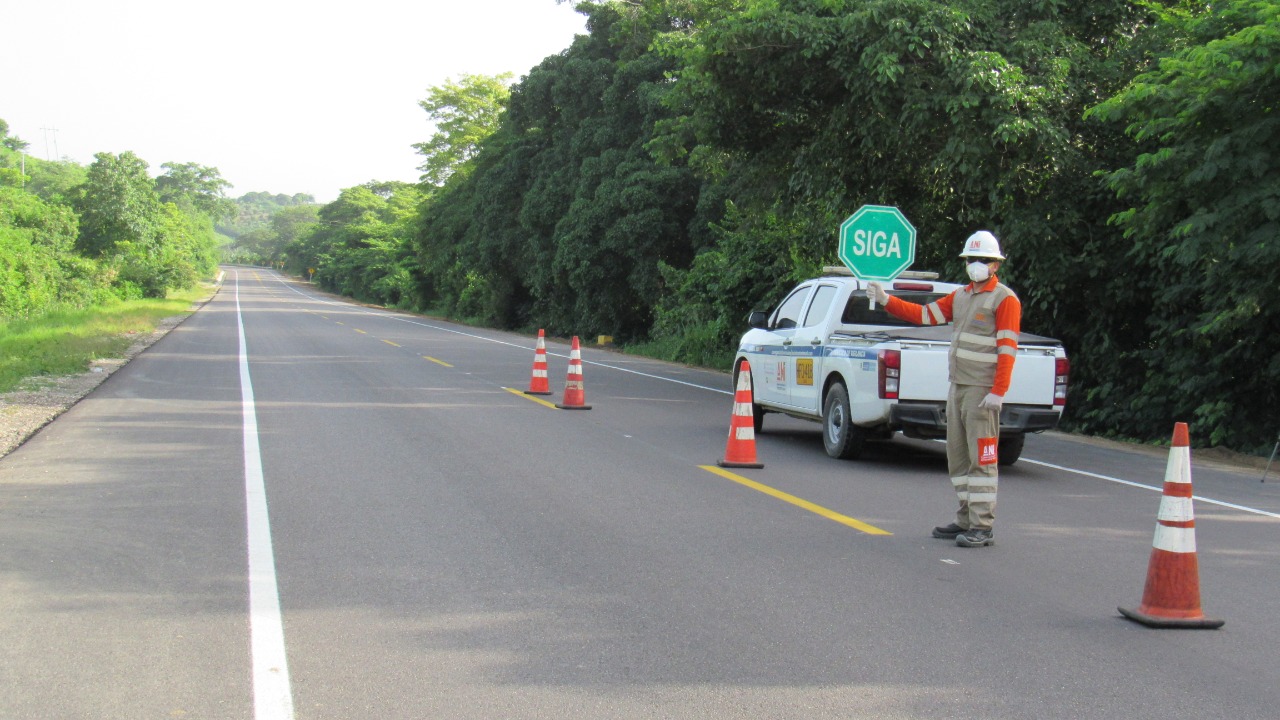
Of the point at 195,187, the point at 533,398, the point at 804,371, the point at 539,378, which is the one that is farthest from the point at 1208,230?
the point at 195,187

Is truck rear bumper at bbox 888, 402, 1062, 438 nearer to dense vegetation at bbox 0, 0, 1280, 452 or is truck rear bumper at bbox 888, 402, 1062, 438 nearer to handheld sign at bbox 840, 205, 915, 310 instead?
dense vegetation at bbox 0, 0, 1280, 452

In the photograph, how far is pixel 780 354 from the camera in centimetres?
1273

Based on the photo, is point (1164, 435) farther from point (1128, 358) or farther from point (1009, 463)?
point (1009, 463)

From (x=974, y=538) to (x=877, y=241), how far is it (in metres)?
12.8

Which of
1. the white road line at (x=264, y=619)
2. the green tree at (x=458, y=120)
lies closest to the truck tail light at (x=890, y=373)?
the white road line at (x=264, y=619)

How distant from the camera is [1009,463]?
11.1 meters

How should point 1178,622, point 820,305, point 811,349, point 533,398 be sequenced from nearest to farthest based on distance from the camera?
point 1178,622
point 811,349
point 820,305
point 533,398

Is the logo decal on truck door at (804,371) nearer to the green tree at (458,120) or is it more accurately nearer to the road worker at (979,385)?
the road worker at (979,385)

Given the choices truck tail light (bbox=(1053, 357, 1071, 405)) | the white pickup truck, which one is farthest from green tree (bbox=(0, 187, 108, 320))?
truck tail light (bbox=(1053, 357, 1071, 405))

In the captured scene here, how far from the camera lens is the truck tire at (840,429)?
11.0 meters

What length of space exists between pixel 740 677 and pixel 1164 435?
11.7 meters

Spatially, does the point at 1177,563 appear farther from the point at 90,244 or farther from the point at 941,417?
the point at 90,244

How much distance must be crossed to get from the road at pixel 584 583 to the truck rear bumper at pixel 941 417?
511mm

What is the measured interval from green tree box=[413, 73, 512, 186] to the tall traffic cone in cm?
5678
